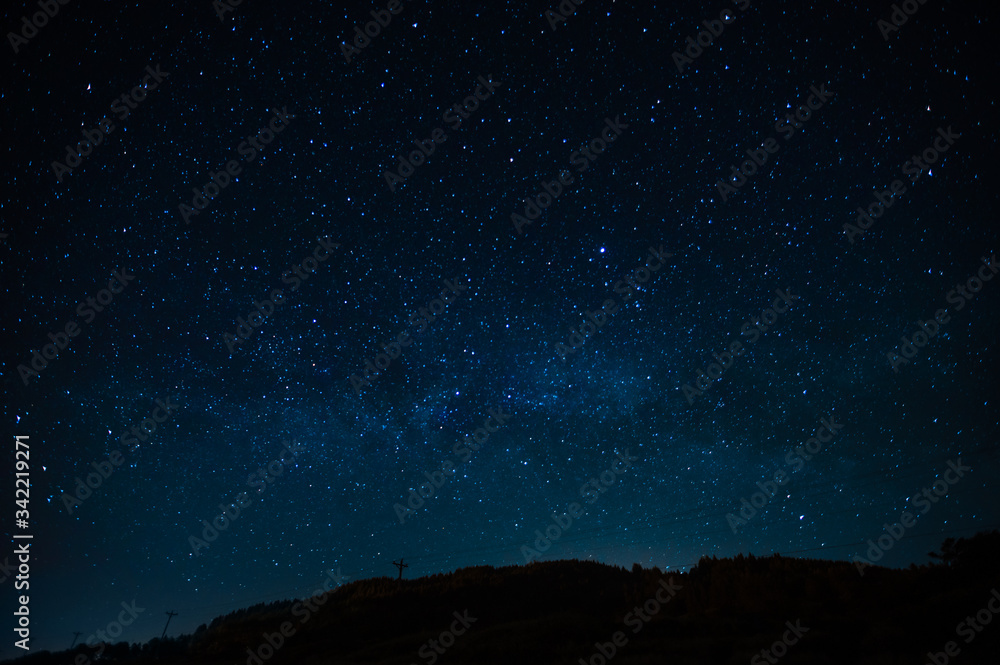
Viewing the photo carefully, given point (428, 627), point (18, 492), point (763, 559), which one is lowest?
point (763, 559)

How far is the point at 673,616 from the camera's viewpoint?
13312mm

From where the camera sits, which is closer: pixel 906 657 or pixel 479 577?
pixel 906 657

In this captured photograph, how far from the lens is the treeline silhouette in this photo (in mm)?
9039

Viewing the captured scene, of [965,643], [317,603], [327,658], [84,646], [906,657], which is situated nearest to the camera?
[906,657]

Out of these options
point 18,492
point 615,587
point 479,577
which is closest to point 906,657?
point 615,587

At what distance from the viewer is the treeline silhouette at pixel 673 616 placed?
9.04 meters

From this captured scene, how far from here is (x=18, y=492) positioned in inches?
560

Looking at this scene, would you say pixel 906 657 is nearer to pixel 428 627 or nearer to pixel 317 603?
pixel 428 627

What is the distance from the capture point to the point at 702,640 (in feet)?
32.7

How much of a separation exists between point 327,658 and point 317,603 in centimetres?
1125

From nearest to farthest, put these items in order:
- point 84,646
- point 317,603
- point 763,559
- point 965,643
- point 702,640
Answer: point 965,643
point 702,640
point 763,559
point 317,603
point 84,646

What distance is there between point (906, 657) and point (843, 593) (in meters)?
6.76

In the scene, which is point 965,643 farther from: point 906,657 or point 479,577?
point 479,577

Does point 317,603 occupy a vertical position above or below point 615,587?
above
